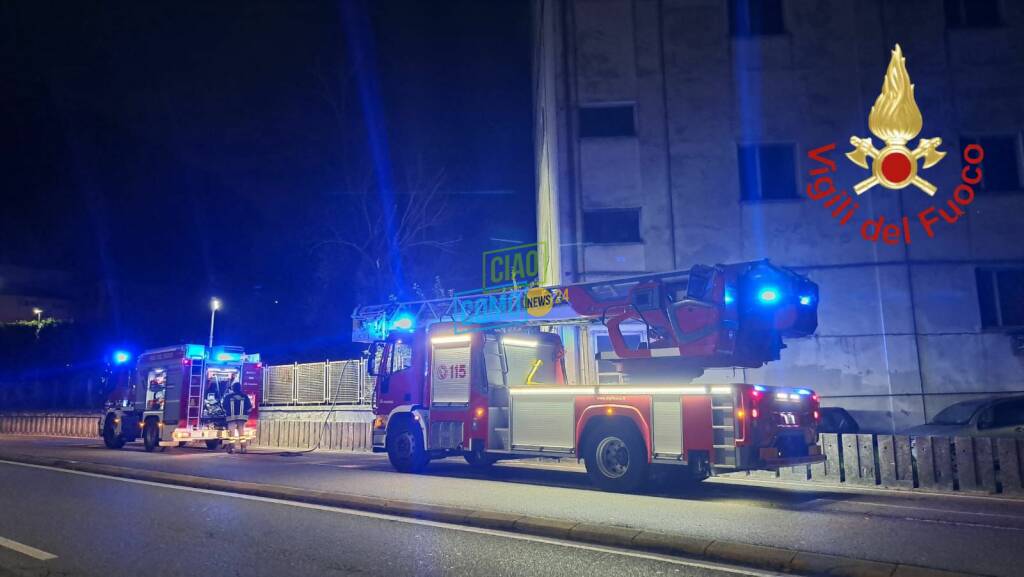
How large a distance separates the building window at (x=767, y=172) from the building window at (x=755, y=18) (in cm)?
360

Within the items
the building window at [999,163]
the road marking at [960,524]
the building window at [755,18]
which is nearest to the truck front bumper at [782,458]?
the road marking at [960,524]

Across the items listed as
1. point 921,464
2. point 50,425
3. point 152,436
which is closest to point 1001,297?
point 921,464

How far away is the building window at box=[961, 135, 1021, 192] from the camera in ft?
64.2

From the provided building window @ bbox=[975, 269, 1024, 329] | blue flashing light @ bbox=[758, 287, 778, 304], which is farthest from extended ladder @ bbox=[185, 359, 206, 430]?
building window @ bbox=[975, 269, 1024, 329]

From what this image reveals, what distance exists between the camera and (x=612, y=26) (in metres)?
21.5

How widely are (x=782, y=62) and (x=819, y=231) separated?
5.19m

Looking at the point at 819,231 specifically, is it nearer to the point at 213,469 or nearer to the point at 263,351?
the point at 213,469

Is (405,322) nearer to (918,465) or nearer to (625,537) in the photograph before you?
(625,537)

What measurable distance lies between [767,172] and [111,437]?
22044 mm

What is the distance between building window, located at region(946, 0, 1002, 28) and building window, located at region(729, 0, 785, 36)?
15.5 feet

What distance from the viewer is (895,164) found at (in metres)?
20.0

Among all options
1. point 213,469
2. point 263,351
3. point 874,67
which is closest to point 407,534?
point 213,469

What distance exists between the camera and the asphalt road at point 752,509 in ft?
20.8

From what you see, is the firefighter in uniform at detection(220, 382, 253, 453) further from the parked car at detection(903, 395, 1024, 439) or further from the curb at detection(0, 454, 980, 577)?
the parked car at detection(903, 395, 1024, 439)
